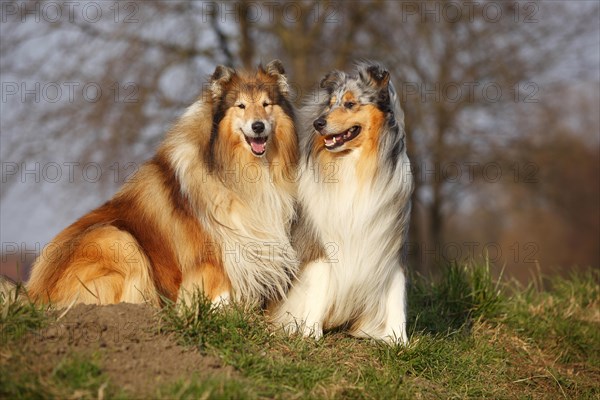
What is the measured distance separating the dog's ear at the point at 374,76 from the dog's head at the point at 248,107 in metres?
0.68

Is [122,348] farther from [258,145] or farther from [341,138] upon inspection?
[341,138]

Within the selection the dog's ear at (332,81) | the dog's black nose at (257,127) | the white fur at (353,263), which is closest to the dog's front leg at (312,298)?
the white fur at (353,263)

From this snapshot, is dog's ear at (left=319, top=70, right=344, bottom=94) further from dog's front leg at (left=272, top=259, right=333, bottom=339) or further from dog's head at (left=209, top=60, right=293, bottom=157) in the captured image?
dog's front leg at (left=272, top=259, right=333, bottom=339)

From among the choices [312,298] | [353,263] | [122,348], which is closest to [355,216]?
[353,263]

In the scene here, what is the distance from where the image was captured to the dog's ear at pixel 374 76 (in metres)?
5.87

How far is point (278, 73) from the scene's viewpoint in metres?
6.12

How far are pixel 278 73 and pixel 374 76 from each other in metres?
0.83

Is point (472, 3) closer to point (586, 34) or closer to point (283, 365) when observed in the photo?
point (586, 34)

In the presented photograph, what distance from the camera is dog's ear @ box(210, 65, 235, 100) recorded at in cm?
588

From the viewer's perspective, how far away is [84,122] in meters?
13.6

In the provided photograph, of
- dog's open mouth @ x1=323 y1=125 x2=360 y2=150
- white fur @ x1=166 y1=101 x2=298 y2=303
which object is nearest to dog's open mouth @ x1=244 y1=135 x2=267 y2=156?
white fur @ x1=166 y1=101 x2=298 y2=303

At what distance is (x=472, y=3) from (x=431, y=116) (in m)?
2.66

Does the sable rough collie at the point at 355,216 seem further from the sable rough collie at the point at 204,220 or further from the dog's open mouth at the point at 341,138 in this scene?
the sable rough collie at the point at 204,220

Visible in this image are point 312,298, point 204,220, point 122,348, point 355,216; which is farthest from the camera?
point 312,298
